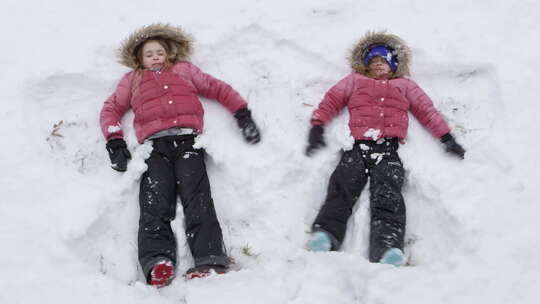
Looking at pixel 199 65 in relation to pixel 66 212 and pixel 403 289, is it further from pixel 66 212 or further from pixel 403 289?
pixel 403 289

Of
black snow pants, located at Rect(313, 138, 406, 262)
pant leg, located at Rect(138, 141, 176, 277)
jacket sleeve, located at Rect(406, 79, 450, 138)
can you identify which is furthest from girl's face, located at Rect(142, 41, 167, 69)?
jacket sleeve, located at Rect(406, 79, 450, 138)

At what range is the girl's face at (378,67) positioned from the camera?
443 cm

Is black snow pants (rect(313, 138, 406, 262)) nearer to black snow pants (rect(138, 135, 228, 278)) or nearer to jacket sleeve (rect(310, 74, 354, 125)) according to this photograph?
jacket sleeve (rect(310, 74, 354, 125))

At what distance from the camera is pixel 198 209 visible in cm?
359

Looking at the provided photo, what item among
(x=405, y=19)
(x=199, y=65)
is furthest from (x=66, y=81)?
(x=405, y=19)

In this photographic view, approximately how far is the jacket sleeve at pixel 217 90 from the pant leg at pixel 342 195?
1040 millimetres

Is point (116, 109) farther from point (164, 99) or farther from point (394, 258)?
point (394, 258)

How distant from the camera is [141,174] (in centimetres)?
381

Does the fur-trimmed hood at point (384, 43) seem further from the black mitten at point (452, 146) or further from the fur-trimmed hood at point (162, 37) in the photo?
the fur-trimmed hood at point (162, 37)

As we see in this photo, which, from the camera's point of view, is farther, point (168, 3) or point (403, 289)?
point (168, 3)

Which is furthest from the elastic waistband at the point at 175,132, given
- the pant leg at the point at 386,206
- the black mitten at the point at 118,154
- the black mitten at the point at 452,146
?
the black mitten at the point at 452,146

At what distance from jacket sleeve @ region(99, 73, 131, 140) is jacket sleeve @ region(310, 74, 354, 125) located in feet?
5.36

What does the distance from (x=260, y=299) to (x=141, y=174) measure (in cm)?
142

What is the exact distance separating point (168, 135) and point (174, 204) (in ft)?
1.97
